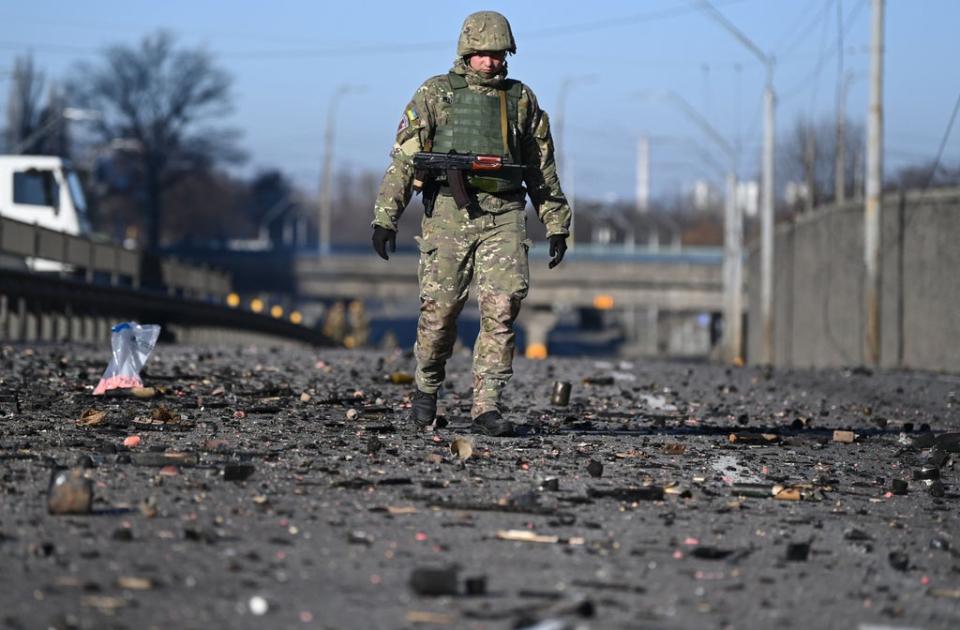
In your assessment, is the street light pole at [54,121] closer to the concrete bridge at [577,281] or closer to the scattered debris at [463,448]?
the concrete bridge at [577,281]

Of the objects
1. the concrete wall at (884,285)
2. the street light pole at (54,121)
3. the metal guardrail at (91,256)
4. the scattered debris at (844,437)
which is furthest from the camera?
the street light pole at (54,121)

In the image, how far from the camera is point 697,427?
11047 mm

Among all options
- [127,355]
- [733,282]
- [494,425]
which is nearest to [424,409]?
[494,425]

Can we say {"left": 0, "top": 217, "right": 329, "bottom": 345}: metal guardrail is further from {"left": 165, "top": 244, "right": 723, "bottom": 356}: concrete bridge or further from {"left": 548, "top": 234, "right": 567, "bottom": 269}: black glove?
{"left": 165, "top": 244, "right": 723, "bottom": 356}: concrete bridge

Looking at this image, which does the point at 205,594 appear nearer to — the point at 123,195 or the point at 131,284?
the point at 131,284

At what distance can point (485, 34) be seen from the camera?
9.10 metres

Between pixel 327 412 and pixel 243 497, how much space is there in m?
3.97

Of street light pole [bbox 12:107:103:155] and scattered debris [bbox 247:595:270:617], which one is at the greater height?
street light pole [bbox 12:107:103:155]

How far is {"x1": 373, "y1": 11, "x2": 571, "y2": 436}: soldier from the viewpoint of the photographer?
920 cm

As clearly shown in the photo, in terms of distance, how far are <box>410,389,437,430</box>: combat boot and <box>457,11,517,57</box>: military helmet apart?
6.13ft

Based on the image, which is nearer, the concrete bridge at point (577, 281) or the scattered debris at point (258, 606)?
the scattered debris at point (258, 606)

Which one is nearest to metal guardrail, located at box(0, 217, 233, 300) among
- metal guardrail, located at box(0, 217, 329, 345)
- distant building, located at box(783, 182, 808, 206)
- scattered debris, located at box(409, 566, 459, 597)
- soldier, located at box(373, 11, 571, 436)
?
metal guardrail, located at box(0, 217, 329, 345)

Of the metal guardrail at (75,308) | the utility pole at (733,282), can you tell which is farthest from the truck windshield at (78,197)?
the utility pole at (733,282)

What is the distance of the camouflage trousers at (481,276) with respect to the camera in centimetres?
924
